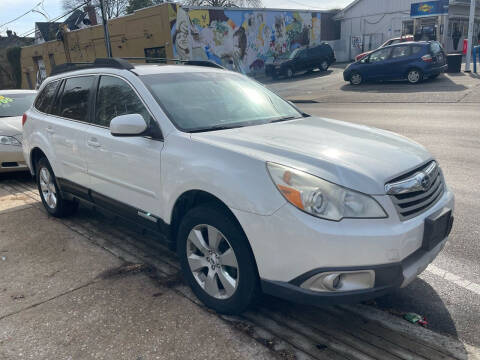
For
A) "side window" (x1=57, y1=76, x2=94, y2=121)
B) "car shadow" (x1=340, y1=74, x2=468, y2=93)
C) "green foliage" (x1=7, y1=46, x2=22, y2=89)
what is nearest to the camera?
"side window" (x1=57, y1=76, x2=94, y2=121)

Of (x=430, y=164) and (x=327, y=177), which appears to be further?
(x=430, y=164)

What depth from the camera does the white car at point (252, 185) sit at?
249 centimetres

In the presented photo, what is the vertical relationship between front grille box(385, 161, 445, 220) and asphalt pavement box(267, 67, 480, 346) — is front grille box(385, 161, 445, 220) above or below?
above

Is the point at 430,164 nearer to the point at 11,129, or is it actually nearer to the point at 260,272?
the point at 260,272

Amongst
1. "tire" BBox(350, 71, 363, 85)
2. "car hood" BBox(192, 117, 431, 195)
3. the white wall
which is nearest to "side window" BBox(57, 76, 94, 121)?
"car hood" BBox(192, 117, 431, 195)

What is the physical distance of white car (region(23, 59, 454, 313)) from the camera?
2.49m

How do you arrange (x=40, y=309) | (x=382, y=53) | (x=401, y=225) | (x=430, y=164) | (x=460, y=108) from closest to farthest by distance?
(x=401, y=225) → (x=430, y=164) → (x=40, y=309) → (x=460, y=108) → (x=382, y=53)

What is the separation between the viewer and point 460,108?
12250 mm

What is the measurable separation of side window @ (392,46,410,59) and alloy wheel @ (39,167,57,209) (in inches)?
643

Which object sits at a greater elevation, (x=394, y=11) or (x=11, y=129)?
(x=394, y=11)

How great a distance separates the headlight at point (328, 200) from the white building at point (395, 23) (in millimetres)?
29509

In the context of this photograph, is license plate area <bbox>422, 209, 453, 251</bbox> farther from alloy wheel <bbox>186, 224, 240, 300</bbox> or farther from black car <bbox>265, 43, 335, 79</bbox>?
black car <bbox>265, 43, 335, 79</bbox>

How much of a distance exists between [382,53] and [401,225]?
1795 centimetres

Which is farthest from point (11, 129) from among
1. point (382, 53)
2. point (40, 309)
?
point (382, 53)
